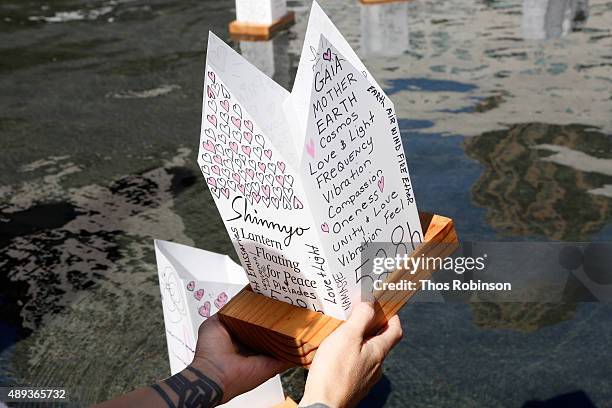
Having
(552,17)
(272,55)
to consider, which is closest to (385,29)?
(272,55)

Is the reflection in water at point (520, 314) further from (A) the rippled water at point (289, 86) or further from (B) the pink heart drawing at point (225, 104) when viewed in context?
(B) the pink heart drawing at point (225, 104)

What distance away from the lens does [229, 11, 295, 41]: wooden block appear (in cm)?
795

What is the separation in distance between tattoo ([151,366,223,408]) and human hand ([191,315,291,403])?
0.04 ft

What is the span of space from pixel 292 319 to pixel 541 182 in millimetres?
3120

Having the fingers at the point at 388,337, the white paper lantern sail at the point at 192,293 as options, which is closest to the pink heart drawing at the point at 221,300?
the white paper lantern sail at the point at 192,293

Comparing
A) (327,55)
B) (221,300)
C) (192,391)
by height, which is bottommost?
(221,300)

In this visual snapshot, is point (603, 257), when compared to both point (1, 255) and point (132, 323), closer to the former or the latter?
point (132, 323)

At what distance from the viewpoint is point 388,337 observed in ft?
6.15

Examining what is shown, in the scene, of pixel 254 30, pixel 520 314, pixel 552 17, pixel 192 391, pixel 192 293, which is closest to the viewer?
pixel 192 391

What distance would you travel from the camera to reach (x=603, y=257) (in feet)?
12.6

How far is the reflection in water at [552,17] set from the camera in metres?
7.38

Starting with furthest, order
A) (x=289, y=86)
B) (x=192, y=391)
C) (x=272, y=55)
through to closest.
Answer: (x=272, y=55)
(x=289, y=86)
(x=192, y=391)

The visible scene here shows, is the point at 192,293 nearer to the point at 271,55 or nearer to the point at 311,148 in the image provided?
the point at 311,148

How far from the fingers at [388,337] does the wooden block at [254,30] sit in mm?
6393
